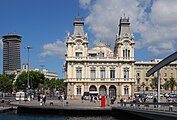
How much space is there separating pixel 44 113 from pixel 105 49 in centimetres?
7370

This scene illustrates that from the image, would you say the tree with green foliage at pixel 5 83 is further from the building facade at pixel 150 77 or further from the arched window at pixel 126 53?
the arched window at pixel 126 53

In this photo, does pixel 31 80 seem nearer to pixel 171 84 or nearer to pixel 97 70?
pixel 97 70

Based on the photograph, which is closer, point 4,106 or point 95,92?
point 4,106

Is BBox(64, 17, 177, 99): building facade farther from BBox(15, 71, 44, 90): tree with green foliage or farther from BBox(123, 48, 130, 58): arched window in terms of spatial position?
BBox(15, 71, 44, 90): tree with green foliage

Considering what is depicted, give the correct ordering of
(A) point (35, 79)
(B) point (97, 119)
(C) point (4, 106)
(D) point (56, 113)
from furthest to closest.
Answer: (A) point (35, 79)
(C) point (4, 106)
(D) point (56, 113)
(B) point (97, 119)

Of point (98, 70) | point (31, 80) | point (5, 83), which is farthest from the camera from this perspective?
point (5, 83)

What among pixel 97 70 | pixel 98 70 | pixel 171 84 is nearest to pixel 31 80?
pixel 97 70

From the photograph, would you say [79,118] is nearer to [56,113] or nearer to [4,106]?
[56,113]

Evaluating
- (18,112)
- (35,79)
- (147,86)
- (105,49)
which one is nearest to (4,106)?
(18,112)

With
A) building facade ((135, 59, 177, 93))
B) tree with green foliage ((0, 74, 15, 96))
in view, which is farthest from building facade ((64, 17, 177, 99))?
tree with green foliage ((0, 74, 15, 96))

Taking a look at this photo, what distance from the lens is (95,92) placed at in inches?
3745

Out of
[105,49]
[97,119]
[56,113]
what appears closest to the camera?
[97,119]

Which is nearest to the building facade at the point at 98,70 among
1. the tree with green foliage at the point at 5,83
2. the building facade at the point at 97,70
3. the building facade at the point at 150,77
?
the building facade at the point at 97,70

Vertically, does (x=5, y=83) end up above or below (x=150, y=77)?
below
